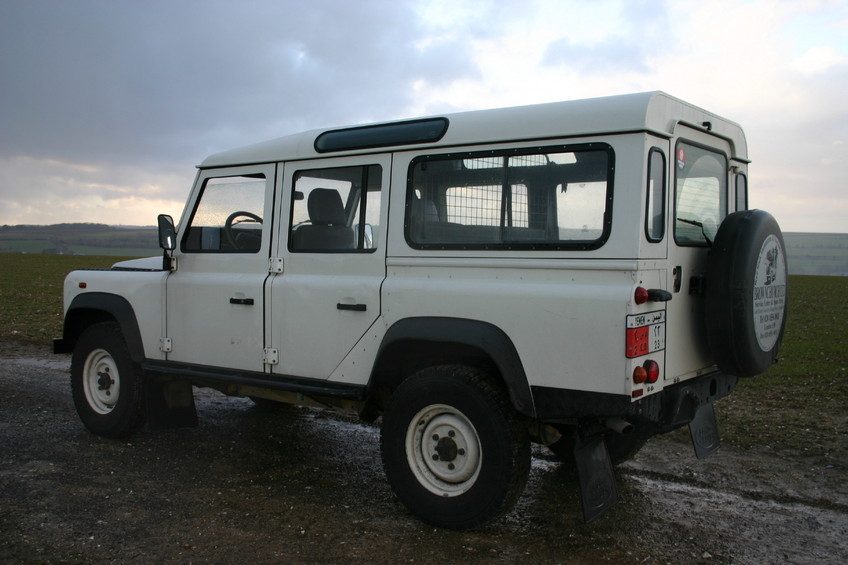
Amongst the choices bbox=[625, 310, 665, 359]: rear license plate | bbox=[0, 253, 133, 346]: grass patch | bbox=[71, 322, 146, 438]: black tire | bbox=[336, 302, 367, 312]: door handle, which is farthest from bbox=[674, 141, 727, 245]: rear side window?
bbox=[0, 253, 133, 346]: grass patch

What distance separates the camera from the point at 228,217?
5637 mm

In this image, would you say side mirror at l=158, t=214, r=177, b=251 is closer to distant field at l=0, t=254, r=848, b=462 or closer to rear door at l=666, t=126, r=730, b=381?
rear door at l=666, t=126, r=730, b=381

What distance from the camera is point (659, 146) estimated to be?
12.9 ft

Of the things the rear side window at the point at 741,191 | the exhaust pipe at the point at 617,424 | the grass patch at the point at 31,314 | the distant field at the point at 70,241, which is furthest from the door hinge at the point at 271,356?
the distant field at the point at 70,241

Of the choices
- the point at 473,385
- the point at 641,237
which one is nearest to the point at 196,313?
the point at 473,385

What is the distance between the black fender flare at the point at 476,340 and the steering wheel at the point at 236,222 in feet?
5.21

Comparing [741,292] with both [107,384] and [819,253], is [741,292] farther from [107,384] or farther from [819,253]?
[819,253]

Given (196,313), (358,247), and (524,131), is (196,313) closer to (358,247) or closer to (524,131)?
(358,247)

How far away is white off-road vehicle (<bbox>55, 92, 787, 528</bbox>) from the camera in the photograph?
12.6ft

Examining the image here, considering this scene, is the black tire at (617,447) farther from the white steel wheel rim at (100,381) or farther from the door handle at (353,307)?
the white steel wheel rim at (100,381)

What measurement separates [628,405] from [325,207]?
251cm

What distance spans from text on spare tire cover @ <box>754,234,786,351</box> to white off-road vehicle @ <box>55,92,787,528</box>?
24mm

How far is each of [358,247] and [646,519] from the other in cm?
255

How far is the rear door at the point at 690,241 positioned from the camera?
13.3 ft
